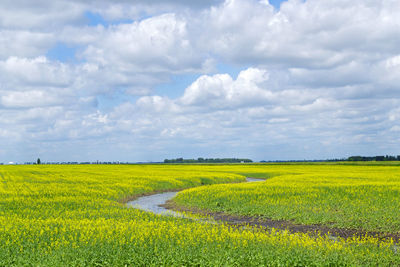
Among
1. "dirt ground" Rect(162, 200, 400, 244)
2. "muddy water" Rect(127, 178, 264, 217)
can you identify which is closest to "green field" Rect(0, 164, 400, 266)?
"dirt ground" Rect(162, 200, 400, 244)

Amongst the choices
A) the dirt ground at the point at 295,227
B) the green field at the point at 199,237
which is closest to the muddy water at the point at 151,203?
the green field at the point at 199,237

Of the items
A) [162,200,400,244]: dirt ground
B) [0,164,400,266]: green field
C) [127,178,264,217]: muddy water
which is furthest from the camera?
[127,178,264,217]: muddy water

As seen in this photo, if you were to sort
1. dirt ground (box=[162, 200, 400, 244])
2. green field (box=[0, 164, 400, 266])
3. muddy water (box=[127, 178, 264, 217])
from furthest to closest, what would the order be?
muddy water (box=[127, 178, 264, 217])
dirt ground (box=[162, 200, 400, 244])
green field (box=[0, 164, 400, 266])

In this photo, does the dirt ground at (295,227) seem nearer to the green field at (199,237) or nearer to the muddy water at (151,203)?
the green field at (199,237)

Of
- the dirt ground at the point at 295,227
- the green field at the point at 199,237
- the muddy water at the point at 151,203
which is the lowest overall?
the muddy water at the point at 151,203

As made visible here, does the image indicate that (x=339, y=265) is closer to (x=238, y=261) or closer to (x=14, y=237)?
(x=238, y=261)

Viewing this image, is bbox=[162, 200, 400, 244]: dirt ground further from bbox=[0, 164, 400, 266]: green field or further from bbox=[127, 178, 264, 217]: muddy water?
bbox=[127, 178, 264, 217]: muddy water

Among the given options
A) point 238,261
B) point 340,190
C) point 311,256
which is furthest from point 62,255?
point 340,190

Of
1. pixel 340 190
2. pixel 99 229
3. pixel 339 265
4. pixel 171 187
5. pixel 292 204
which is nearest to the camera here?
pixel 339 265

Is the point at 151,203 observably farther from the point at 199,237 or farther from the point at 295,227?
the point at 199,237

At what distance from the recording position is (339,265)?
11.8 m

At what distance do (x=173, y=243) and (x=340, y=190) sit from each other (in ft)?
67.1

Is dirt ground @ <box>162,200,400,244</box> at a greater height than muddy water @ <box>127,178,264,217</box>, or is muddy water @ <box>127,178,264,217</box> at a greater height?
dirt ground @ <box>162,200,400,244</box>

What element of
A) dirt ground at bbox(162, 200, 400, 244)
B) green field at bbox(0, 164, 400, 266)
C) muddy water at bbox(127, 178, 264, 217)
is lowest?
muddy water at bbox(127, 178, 264, 217)
